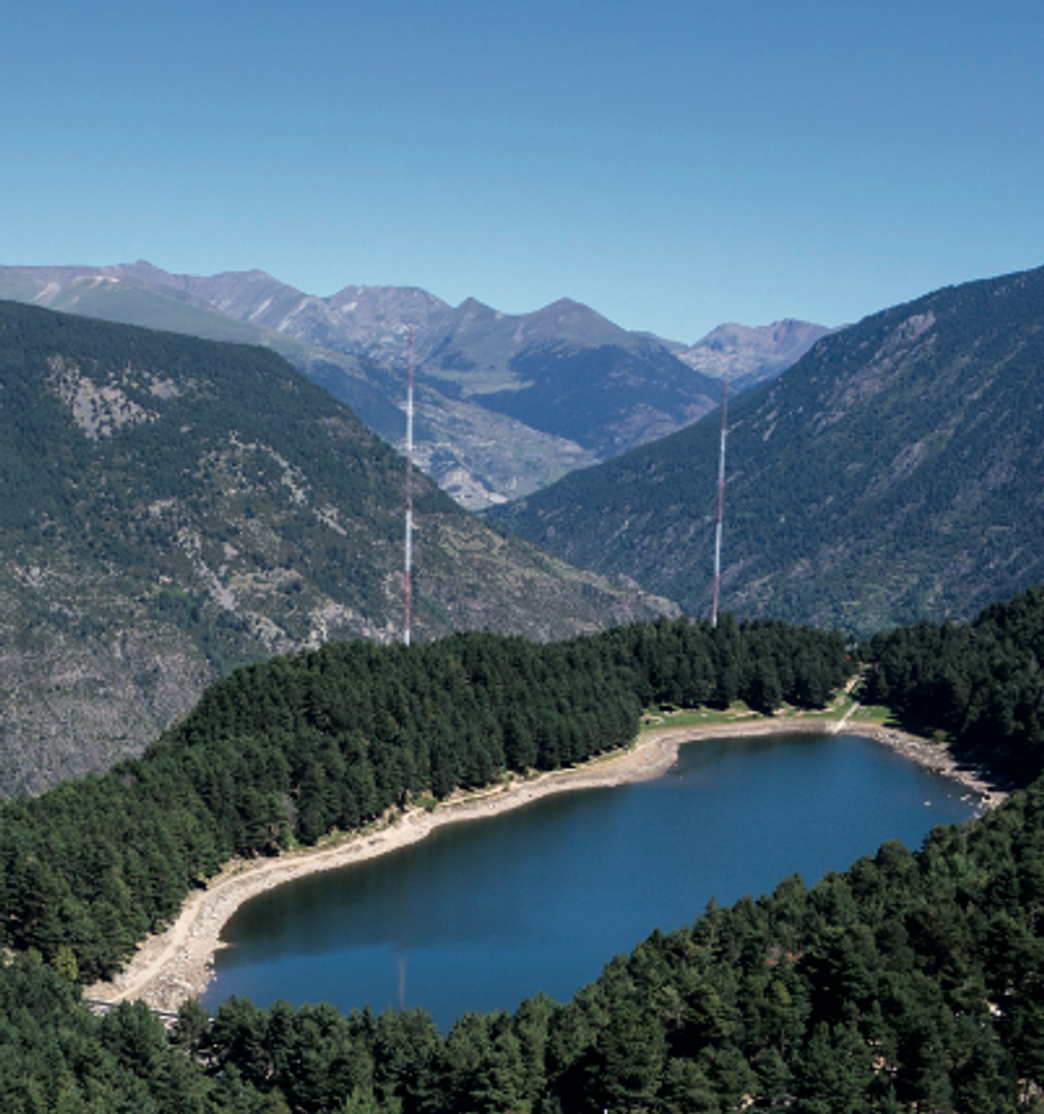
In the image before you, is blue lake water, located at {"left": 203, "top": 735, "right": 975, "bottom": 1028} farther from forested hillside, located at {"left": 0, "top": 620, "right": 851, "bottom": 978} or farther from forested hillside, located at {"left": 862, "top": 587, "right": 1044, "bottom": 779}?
forested hillside, located at {"left": 862, "top": 587, "right": 1044, "bottom": 779}

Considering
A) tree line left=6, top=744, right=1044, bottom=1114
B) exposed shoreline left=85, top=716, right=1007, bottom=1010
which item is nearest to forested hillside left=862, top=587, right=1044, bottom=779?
exposed shoreline left=85, top=716, right=1007, bottom=1010

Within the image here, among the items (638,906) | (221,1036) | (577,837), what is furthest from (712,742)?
(221,1036)

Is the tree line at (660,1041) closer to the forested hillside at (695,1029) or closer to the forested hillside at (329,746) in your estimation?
the forested hillside at (695,1029)

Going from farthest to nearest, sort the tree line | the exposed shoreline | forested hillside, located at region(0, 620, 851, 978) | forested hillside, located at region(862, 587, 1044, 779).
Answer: forested hillside, located at region(862, 587, 1044, 779) < forested hillside, located at region(0, 620, 851, 978) < the exposed shoreline < the tree line

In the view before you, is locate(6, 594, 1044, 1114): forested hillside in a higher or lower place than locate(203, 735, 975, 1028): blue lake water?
higher

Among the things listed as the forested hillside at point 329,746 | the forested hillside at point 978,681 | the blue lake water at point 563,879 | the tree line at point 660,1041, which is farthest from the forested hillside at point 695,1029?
the forested hillside at point 978,681

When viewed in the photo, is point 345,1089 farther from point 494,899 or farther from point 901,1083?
point 494,899
